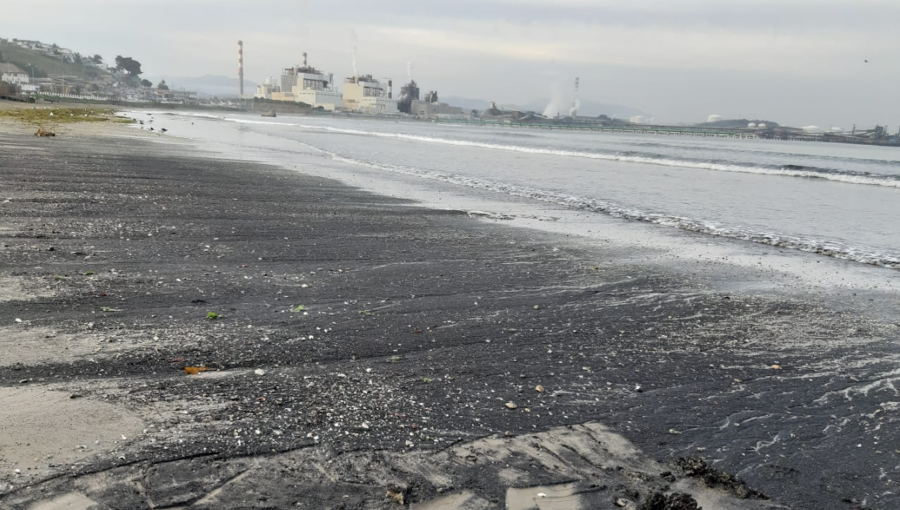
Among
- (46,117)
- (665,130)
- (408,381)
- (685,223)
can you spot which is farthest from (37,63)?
(408,381)

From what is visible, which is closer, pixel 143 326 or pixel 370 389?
pixel 370 389

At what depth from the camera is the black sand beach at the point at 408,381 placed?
3061 mm

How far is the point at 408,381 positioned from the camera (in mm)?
4246

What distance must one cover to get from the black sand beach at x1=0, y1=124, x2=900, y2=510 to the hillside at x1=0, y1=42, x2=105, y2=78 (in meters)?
200

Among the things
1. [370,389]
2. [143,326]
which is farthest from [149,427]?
[143,326]

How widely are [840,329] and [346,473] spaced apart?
18.2ft

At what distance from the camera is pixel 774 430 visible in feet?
12.8

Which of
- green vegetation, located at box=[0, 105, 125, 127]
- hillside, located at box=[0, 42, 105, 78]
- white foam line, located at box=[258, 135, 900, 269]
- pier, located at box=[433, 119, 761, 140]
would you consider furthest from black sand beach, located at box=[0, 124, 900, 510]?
hillside, located at box=[0, 42, 105, 78]

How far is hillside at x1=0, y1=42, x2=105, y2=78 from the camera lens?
168m

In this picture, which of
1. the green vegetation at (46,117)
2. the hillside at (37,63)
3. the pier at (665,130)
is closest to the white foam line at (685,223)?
the green vegetation at (46,117)

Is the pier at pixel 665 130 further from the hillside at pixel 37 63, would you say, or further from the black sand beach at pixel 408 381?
the hillside at pixel 37 63

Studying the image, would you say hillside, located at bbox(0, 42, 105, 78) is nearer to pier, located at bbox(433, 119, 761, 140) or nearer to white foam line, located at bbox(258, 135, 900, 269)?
pier, located at bbox(433, 119, 761, 140)

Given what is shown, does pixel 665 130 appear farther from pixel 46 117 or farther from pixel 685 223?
pixel 685 223

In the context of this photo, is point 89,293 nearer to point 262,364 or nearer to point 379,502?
point 262,364
